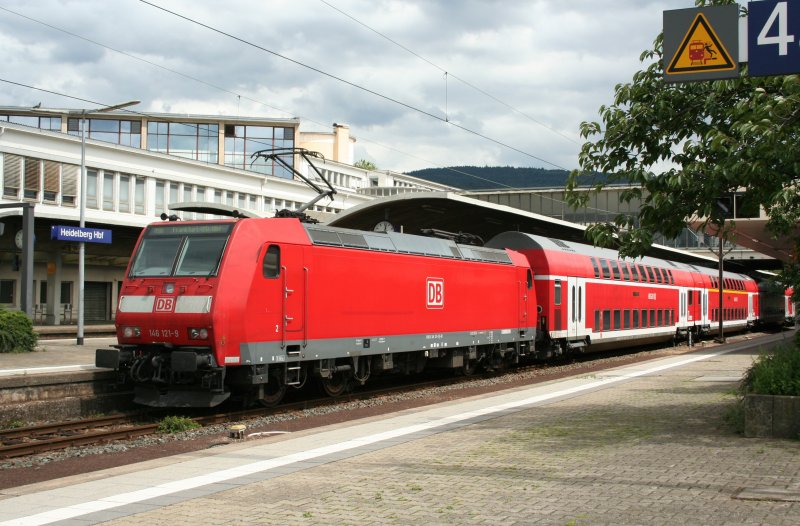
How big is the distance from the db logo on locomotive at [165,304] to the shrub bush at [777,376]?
9.05 m

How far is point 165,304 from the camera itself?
46.3 ft

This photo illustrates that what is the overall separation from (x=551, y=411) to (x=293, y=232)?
558cm

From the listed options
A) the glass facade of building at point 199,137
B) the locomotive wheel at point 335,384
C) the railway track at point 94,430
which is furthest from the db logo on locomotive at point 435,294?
the glass facade of building at point 199,137

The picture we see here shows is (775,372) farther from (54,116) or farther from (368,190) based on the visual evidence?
(368,190)

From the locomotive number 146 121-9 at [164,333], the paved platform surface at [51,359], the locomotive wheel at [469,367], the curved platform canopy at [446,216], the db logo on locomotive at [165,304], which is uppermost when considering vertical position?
the curved platform canopy at [446,216]

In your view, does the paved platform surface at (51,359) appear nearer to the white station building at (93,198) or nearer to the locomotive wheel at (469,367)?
the white station building at (93,198)

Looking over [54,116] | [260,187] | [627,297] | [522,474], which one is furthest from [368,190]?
[522,474]

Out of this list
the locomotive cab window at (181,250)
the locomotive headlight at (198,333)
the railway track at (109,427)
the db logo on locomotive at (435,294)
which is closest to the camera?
the railway track at (109,427)

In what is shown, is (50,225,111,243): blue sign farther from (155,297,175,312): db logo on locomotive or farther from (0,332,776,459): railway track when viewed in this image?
(155,297,175,312): db logo on locomotive

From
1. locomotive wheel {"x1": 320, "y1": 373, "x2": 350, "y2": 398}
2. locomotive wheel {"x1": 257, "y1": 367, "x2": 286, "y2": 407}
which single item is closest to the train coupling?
locomotive wheel {"x1": 257, "y1": 367, "x2": 286, "y2": 407}

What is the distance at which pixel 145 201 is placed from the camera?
4091 centimetres

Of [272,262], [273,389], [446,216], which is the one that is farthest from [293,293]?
[446,216]

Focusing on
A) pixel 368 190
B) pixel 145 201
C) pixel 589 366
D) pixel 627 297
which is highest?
pixel 368 190

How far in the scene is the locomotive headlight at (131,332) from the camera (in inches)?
565
